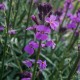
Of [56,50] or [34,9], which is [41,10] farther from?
[34,9]

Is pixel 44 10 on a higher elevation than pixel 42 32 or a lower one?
higher

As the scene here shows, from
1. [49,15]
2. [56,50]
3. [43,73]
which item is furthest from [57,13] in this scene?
[49,15]

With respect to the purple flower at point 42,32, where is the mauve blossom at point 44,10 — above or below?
above

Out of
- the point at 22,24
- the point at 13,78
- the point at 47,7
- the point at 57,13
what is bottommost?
the point at 13,78

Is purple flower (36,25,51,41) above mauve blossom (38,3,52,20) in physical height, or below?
below

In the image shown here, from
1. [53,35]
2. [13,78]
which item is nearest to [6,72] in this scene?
[13,78]

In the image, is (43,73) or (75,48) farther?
(75,48)

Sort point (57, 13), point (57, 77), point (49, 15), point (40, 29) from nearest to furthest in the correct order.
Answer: point (40, 29) < point (49, 15) < point (57, 77) < point (57, 13)

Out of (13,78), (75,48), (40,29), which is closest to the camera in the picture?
(40,29)

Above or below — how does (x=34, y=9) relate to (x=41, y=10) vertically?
below

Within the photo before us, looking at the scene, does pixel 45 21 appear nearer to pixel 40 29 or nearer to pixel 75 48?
pixel 40 29
